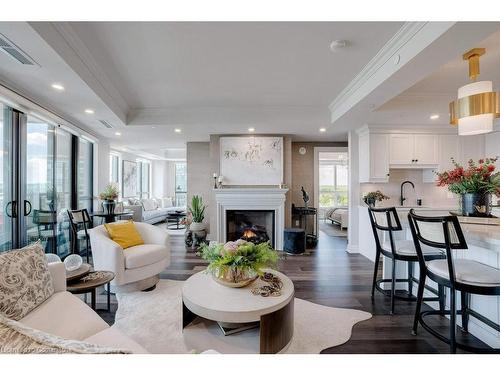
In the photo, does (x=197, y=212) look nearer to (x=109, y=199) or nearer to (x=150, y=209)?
(x=109, y=199)

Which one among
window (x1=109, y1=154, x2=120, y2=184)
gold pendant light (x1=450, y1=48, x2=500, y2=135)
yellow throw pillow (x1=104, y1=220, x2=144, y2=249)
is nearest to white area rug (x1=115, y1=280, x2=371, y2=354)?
yellow throw pillow (x1=104, y1=220, x2=144, y2=249)

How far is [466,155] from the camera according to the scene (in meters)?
4.61

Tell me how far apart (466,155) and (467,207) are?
9.23 feet

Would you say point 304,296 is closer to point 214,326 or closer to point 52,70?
point 214,326

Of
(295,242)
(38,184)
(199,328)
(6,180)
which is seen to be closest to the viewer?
(199,328)

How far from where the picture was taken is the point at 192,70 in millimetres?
2906

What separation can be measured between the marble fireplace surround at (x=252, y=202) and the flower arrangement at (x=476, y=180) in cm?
287

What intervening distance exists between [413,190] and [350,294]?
9.72 feet

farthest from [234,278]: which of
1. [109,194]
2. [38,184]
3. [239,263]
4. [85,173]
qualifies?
[85,173]

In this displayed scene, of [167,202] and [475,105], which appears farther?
[167,202]

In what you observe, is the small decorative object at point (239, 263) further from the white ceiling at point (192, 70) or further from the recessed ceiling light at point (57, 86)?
the recessed ceiling light at point (57, 86)

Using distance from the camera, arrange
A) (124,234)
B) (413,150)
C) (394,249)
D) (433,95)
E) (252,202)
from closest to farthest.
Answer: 1. (394,249)
2. (124,234)
3. (433,95)
4. (413,150)
5. (252,202)

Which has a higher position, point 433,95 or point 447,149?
point 433,95
